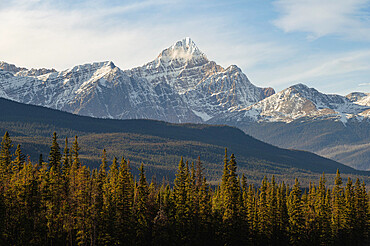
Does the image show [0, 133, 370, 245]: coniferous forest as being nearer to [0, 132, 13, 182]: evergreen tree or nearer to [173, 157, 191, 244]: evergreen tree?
[0, 132, 13, 182]: evergreen tree

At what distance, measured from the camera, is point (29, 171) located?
94000 millimetres

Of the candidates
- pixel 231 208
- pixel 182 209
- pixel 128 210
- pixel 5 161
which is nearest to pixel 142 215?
pixel 128 210

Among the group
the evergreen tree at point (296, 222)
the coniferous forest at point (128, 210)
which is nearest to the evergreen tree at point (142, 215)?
the coniferous forest at point (128, 210)

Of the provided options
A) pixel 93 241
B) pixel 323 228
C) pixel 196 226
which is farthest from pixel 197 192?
pixel 323 228

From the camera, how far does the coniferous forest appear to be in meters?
92.1

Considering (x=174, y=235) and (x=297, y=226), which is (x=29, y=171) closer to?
(x=174, y=235)

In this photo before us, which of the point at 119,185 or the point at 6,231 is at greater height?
the point at 119,185

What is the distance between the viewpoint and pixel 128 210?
333 ft

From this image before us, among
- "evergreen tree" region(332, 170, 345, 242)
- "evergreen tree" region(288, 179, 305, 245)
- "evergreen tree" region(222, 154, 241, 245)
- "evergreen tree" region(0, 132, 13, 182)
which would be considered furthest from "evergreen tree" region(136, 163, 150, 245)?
"evergreen tree" region(332, 170, 345, 242)

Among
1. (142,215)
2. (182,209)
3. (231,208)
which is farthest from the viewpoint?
(231,208)

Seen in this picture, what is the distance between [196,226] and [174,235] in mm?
4555

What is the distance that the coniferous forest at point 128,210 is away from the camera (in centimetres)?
9212

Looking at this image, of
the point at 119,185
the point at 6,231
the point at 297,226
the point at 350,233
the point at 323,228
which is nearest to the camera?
the point at 6,231

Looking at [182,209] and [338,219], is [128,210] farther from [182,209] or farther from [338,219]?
[338,219]
